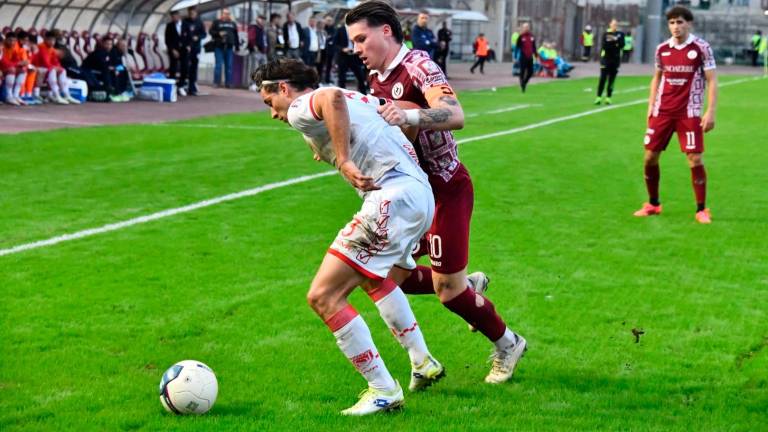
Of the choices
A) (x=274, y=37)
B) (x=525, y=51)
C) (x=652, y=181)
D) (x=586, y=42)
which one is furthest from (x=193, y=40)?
(x=586, y=42)

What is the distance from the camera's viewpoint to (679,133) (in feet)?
37.5

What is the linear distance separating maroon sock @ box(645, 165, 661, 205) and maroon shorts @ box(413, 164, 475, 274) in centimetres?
628

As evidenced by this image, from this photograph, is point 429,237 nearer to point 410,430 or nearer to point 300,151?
point 410,430

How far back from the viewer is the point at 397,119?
197 inches

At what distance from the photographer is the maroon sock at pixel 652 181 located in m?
11.8

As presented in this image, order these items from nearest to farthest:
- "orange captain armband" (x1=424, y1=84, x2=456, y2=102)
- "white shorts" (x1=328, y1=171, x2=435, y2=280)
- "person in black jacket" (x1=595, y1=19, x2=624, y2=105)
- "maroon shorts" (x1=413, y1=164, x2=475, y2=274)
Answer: "white shorts" (x1=328, y1=171, x2=435, y2=280) < "orange captain armband" (x1=424, y1=84, x2=456, y2=102) < "maroon shorts" (x1=413, y1=164, x2=475, y2=274) < "person in black jacket" (x1=595, y1=19, x2=624, y2=105)

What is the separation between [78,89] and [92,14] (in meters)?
4.41

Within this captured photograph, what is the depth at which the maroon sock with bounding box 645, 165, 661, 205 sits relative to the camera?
38.7 ft

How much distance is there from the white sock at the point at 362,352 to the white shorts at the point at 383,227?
0.25 m

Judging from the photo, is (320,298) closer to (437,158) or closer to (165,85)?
(437,158)

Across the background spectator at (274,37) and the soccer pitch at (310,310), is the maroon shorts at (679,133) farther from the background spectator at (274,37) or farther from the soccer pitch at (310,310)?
the background spectator at (274,37)

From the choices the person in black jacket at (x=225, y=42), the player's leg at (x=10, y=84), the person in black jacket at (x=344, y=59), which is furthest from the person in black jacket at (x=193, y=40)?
→ the player's leg at (x=10, y=84)

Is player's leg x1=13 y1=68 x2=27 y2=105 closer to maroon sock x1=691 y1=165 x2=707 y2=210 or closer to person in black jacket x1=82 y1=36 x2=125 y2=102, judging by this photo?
person in black jacket x1=82 y1=36 x2=125 y2=102

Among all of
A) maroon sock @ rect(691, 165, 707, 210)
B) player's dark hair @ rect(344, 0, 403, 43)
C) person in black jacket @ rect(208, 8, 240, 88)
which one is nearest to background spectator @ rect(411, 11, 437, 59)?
person in black jacket @ rect(208, 8, 240, 88)
